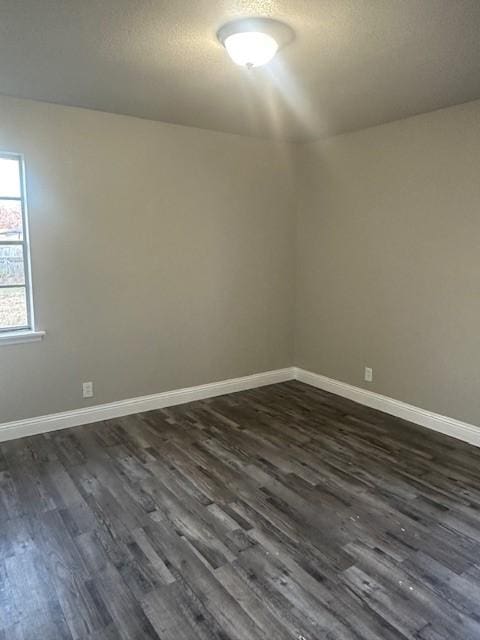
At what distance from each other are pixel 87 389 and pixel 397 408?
2.62 meters

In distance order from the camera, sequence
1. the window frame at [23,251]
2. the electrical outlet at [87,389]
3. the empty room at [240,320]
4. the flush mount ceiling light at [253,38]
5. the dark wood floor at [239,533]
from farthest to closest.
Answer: the electrical outlet at [87,389], the window frame at [23,251], the flush mount ceiling light at [253,38], the empty room at [240,320], the dark wood floor at [239,533]

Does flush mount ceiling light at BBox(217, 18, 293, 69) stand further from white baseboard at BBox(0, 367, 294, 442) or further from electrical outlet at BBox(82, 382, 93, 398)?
white baseboard at BBox(0, 367, 294, 442)

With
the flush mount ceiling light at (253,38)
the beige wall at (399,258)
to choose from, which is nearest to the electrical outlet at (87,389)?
the beige wall at (399,258)

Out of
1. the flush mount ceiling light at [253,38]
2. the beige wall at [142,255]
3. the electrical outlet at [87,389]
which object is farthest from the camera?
the electrical outlet at [87,389]

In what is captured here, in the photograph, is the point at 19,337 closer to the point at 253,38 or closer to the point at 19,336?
the point at 19,336

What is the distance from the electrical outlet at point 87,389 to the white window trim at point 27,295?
1.73ft

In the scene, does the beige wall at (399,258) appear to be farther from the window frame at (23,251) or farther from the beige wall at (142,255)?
the window frame at (23,251)

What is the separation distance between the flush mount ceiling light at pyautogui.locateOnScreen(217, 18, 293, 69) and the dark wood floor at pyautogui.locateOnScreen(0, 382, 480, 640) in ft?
7.81

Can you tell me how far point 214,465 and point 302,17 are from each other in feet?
8.49

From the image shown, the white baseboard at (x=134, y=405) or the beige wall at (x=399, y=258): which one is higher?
the beige wall at (x=399, y=258)

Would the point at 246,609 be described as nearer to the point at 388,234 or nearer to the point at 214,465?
the point at 214,465

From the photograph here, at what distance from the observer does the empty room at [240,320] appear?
2000 millimetres

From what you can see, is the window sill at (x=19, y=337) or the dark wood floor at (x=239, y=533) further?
the window sill at (x=19, y=337)

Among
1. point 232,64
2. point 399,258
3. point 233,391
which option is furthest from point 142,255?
point 399,258
